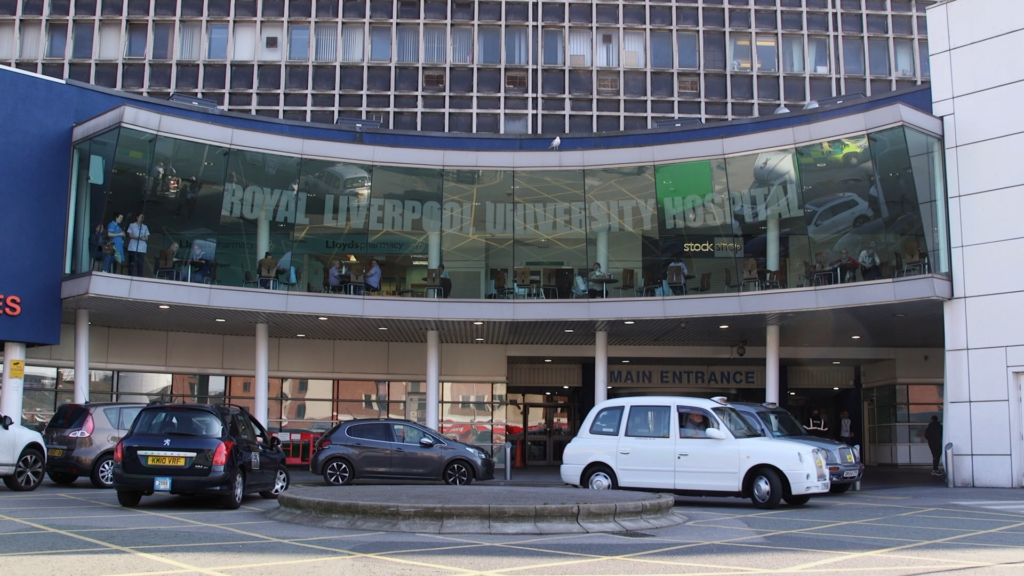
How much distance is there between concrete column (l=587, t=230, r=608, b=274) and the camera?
24.4m

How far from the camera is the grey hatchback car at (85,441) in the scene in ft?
58.5

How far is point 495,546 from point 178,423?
19.8ft

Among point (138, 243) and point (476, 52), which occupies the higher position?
point (476, 52)

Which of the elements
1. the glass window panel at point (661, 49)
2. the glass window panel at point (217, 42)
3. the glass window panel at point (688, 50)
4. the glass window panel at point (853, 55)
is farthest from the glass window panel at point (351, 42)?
the glass window panel at point (853, 55)

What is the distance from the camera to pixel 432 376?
25969 mm

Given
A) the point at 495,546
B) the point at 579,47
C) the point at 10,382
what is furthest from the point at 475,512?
the point at 579,47

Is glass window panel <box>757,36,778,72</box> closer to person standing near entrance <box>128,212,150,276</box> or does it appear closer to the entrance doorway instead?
the entrance doorway

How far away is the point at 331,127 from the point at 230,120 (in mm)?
2781

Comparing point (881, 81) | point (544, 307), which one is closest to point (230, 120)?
point (544, 307)

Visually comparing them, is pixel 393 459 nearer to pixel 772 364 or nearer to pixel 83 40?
pixel 772 364

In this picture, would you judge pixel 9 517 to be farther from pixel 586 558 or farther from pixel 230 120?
pixel 230 120

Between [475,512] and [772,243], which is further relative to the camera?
[772,243]

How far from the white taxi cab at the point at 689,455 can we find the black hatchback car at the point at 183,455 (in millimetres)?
5545

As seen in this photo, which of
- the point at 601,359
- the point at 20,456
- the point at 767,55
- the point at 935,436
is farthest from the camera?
the point at 767,55
